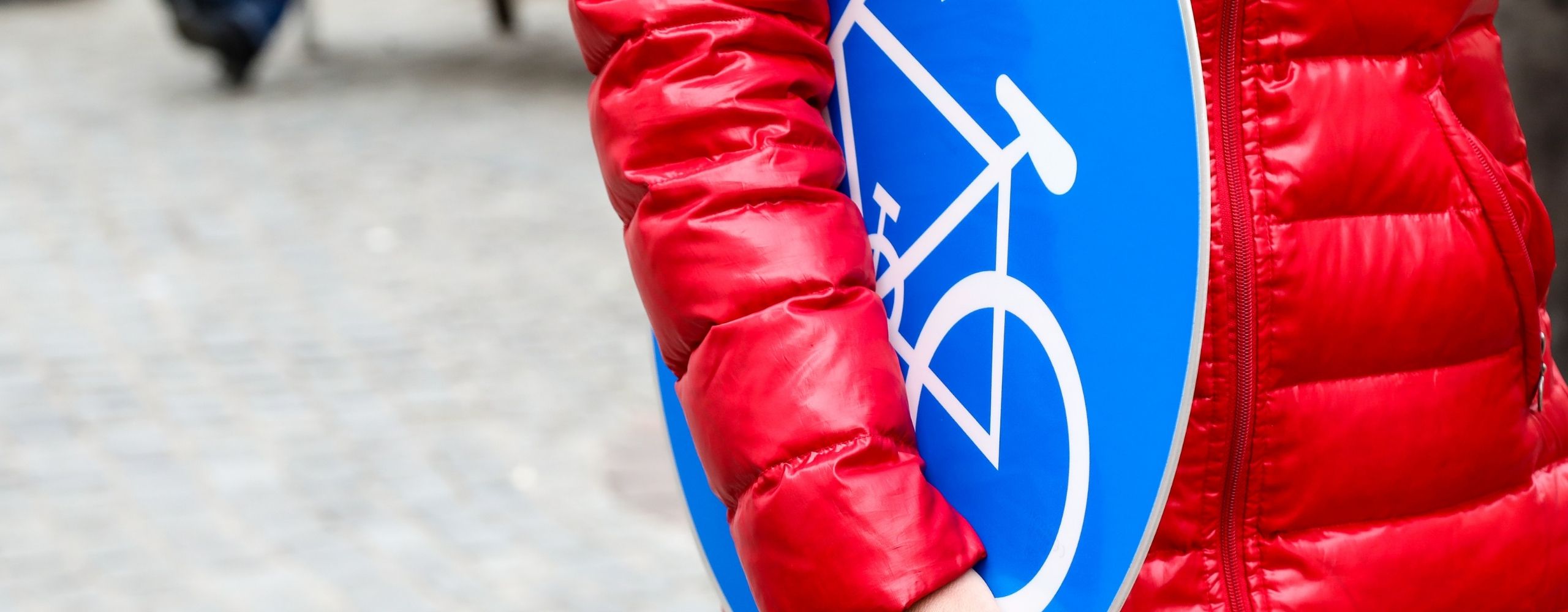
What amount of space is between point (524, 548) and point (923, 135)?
2667 mm

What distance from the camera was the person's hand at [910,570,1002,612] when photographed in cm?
104

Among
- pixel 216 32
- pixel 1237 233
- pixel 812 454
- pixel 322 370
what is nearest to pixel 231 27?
pixel 216 32

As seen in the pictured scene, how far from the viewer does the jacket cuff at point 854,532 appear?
1021mm

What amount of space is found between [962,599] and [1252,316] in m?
0.28

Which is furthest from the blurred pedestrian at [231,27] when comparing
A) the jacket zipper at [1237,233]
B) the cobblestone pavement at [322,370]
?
the jacket zipper at [1237,233]

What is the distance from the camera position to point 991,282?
3.58 feet

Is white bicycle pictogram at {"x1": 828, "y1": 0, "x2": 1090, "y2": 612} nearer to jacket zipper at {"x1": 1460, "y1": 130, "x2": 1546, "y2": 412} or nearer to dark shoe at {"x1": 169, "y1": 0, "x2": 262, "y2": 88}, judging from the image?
jacket zipper at {"x1": 1460, "y1": 130, "x2": 1546, "y2": 412}

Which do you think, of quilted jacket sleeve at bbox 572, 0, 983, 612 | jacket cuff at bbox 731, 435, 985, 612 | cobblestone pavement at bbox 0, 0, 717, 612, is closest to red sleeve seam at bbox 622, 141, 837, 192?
quilted jacket sleeve at bbox 572, 0, 983, 612

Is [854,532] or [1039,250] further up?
[1039,250]

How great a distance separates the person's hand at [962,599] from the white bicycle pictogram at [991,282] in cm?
3

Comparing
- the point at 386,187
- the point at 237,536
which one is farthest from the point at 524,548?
the point at 386,187

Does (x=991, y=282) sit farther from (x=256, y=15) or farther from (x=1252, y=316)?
(x=256, y=15)

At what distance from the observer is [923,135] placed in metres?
1.14

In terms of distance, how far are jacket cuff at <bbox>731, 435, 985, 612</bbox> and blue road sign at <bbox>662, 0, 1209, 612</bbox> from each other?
8 centimetres
